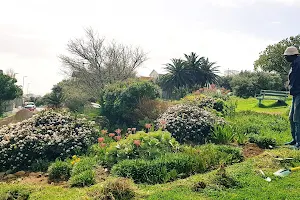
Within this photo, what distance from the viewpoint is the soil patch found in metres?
6.95

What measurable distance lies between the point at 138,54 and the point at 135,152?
2275 cm

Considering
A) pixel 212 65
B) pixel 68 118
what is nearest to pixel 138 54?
pixel 212 65

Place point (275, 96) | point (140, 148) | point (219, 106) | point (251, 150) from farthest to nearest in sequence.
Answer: point (275, 96)
point (219, 106)
point (251, 150)
point (140, 148)

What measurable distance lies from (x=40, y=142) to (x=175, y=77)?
29244 millimetres

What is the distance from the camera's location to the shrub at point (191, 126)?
854cm

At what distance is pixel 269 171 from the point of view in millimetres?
5426

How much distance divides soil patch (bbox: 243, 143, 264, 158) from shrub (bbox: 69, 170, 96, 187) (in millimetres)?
3228

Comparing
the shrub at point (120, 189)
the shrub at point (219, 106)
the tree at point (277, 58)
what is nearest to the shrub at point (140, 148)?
the shrub at point (120, 189)

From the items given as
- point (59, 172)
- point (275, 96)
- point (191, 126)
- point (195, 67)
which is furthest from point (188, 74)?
point (59, 172)

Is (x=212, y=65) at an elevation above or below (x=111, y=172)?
above

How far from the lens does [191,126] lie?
857 centimetres

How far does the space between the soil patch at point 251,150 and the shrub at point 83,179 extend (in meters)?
Answer: 3.23

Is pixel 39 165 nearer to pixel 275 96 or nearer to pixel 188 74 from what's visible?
pixel 275 96

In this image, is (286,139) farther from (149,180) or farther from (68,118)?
(68,118)
